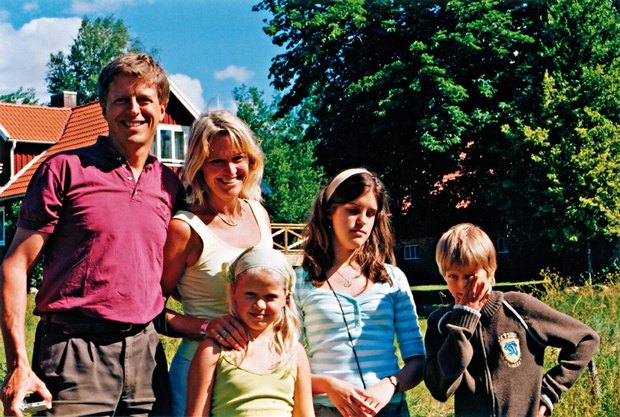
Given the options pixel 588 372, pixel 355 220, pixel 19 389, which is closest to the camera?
pixel 19 389

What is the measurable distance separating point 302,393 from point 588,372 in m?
3.86

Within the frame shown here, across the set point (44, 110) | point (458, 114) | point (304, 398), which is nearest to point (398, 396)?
point (304, 398)

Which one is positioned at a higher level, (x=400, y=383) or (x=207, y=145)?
(x=207, y=145)

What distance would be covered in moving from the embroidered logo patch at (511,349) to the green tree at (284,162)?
41.8 m

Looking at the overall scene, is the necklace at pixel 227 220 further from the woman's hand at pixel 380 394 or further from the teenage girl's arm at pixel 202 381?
the woman's hand at pixel 380 394

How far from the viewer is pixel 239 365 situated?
302cm

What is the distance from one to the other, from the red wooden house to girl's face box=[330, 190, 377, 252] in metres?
23.1

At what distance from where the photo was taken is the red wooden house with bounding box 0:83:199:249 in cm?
2655

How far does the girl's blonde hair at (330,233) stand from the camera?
3.51 m

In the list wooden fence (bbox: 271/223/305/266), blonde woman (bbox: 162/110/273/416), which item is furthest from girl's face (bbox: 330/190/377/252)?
wooden fence (bbox: 271/223/305/266)

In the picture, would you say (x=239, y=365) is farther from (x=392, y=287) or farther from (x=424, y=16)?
(x=424, y=16)

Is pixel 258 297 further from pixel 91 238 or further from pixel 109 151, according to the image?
pixel 109 151

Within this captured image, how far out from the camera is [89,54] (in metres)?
49.3

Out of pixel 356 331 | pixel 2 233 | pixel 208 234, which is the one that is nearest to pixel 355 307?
pixel 356 331
